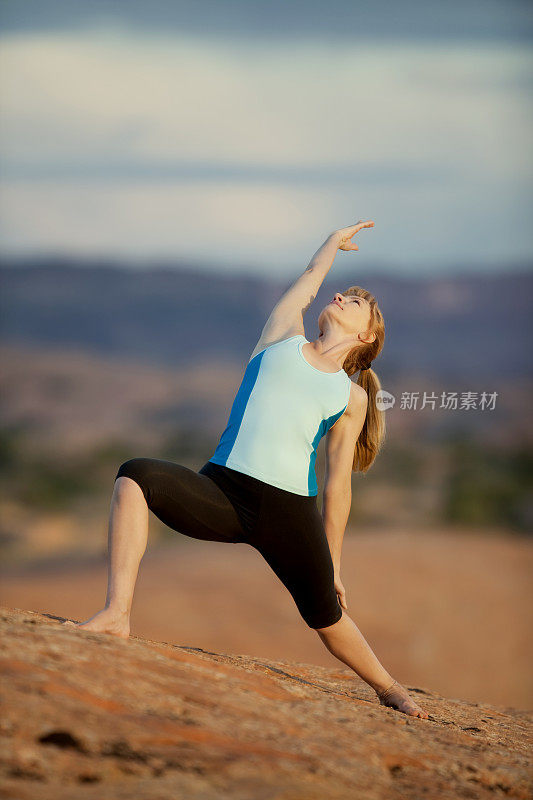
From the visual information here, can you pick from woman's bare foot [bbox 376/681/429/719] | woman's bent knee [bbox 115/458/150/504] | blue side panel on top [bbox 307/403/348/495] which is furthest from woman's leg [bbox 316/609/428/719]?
woman's bent knee [bbox 115/458/150/504]

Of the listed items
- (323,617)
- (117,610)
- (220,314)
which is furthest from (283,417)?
(220,314)

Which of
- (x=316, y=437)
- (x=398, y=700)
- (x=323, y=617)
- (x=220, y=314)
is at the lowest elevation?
(x=398, y=700)

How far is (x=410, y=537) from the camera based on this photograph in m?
16.9

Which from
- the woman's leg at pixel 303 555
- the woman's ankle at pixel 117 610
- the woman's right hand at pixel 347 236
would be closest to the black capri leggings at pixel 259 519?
the woman's leg at pixel 303 555

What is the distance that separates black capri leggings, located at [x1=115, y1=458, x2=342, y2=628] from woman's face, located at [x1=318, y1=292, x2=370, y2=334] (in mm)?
798

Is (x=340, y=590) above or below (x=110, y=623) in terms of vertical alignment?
above

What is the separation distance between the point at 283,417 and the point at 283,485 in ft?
0.90

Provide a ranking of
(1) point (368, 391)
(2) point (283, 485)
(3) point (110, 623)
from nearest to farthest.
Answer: (3) point (110, 623)
(2) point (283, 485)
(1) point (368, 391)

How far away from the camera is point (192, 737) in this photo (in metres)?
2.79

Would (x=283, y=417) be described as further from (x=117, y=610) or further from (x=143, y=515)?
(x=117, y=610)

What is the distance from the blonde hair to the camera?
4.21m

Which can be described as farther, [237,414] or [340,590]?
[340,590]

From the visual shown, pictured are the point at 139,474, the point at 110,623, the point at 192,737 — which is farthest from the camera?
the point at 139,474

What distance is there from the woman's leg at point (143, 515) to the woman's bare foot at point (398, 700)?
99cm
